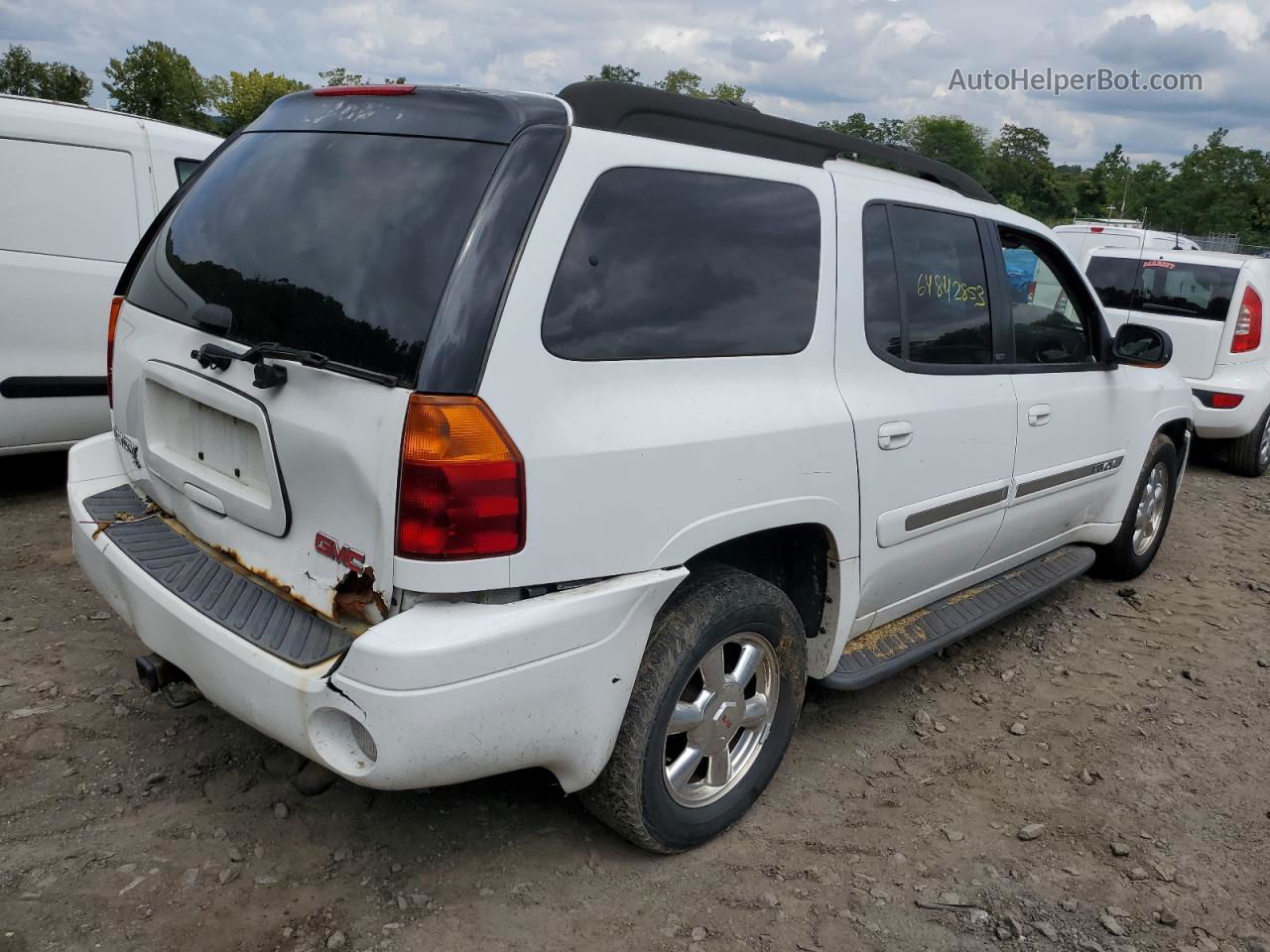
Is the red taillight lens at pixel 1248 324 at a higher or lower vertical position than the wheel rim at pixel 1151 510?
higher

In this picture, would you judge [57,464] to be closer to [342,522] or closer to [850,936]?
[342,522]

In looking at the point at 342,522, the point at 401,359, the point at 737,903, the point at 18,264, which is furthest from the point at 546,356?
the point at 18,264

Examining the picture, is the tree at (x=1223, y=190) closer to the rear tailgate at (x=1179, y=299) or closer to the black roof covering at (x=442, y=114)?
the rear tailgate at (x=1179, y=299)

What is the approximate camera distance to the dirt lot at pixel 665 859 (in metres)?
2.33

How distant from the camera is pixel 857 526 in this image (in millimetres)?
2820

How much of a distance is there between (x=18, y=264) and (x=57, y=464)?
1.46 meters

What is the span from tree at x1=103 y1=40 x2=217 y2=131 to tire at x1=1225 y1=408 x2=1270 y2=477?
46.6 m

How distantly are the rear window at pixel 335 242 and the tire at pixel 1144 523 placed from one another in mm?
3797

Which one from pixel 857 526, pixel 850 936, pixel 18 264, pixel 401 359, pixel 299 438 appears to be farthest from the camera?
pixel 18 264

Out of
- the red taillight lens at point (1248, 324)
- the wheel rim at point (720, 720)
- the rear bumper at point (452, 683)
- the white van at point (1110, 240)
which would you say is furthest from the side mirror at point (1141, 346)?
the white van at point (1110, 240)

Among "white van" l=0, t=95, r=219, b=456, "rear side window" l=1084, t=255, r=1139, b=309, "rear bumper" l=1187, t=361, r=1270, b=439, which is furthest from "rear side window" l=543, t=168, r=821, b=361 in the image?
"rear side window" l=1084, t=255, r=1139, b=309

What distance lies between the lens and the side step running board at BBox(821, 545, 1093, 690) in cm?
306

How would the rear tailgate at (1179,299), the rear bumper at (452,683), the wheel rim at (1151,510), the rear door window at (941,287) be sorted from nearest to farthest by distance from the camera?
the rear bumper at (452,683)
the rear door window at (941,287)
the wheel rim at (1151,510)
the rear tailgate at (1179,299)

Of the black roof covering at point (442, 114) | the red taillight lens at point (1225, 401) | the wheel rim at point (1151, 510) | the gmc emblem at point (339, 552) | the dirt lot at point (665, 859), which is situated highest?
the black roof covering at point (442, 114)
